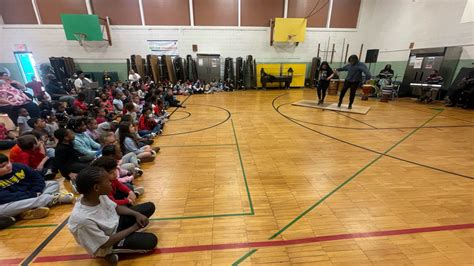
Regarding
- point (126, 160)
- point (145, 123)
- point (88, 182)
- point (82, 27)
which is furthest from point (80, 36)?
point (88, 182)

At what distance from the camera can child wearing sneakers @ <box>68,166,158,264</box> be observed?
1648mm

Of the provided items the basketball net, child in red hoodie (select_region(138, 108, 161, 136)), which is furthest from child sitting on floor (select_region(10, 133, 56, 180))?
the basketball net

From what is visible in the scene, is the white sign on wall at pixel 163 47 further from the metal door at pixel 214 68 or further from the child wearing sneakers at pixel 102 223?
the child wearing sneakers at pixel 102 223

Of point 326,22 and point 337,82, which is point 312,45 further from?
point 337,82

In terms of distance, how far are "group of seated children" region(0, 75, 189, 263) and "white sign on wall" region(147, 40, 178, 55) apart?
833 centimetres

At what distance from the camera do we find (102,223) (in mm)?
1767

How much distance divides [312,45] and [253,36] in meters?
3.76

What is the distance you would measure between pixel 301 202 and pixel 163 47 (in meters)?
12.2

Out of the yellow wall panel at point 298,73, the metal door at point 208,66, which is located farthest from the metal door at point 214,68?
the yellow wall panel at point 298,73

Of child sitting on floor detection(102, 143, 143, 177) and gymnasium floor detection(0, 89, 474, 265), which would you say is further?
child sitting on floor detection(102, 143, 143, 177)

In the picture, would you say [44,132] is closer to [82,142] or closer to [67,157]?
[82,142]

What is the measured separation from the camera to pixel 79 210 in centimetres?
167

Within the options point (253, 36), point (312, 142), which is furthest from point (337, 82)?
point (312, 142)

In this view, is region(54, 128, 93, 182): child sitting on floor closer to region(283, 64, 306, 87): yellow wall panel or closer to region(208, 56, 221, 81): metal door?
region(208, 56, 221, 81): metal door
